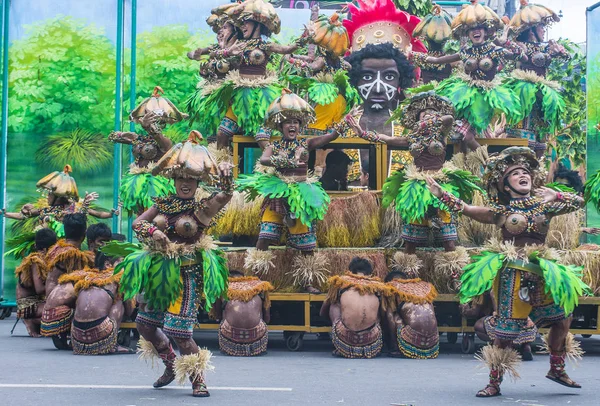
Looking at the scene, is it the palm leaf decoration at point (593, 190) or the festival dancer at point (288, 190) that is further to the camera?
the festival dancer at point (288, 190)

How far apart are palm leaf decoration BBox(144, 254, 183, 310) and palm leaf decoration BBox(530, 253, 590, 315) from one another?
238 centimetres

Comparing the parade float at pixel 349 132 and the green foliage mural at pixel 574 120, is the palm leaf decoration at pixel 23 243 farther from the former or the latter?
the green foliage mural at pixel 574 120

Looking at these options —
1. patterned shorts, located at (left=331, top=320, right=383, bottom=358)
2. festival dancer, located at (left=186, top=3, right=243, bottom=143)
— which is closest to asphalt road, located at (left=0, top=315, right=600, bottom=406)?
patterned shorts, located at (left=331, top=320, right=383, bottom=358)

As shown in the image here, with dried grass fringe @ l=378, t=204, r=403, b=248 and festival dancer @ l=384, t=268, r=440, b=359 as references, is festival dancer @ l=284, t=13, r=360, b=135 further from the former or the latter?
festival dancer @ l=384, t=268, r=440, b=359

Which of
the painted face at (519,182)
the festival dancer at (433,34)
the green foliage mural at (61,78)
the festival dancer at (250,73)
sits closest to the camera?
the painted face at (519,182)

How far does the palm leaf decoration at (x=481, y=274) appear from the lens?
687cm

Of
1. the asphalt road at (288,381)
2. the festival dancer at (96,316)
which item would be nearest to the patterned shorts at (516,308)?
the asphalt road at (288,381)

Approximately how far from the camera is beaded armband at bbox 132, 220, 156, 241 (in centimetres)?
675

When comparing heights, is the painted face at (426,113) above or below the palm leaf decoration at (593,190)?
above

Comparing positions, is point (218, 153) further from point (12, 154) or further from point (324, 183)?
point (12, 154)

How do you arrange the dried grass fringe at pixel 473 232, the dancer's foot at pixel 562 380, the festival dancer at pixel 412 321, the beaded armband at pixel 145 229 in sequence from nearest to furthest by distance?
the beaded armband at pixel 145 229
the dancer's foot at pixel 562 380
the festival dancer at pixel 412 321
the dried grass fringe at pixel 473 232

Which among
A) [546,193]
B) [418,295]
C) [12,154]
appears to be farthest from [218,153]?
[546,193]

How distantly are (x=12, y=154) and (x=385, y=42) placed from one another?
508 cm

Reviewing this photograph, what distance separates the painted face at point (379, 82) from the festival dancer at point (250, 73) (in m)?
1.06
